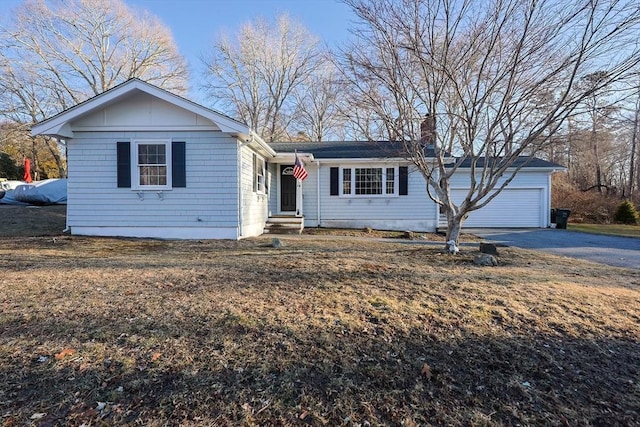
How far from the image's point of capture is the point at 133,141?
9.73 meters

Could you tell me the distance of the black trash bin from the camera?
1559 centimetres

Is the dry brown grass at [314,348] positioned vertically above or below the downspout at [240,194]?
below

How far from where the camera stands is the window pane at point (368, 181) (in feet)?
45.3

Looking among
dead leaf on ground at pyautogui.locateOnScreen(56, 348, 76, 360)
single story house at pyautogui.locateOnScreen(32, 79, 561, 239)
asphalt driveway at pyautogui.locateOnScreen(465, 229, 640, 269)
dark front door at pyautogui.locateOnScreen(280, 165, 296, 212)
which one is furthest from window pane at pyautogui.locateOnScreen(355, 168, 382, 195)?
dead leaf on ground at pyautogui.locateOnScreen(56, 348, 76, 360)

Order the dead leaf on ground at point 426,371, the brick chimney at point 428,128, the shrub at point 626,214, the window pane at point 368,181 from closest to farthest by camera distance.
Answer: the dead leaf on ground at point 426,371
the brick chimney at point 428,128
the window pane at point 368,181
the shrub at point 626,214

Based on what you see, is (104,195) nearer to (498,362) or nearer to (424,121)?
(424,121)

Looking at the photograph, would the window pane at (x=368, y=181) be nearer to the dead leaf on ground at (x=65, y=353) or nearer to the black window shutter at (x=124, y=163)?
the black window shutter at (x=124, y=163)

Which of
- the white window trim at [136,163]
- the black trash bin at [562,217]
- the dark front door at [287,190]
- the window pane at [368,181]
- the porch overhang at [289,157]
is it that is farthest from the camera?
the black trash bin at [562,217]

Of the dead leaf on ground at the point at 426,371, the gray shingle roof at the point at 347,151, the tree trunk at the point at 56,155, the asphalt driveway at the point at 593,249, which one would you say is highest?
the tree trunk at the point at 56,155

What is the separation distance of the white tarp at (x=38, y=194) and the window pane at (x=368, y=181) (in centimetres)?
1362

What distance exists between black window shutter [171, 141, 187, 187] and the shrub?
927 inches

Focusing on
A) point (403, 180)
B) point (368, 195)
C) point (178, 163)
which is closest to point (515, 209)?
point (403, 180)

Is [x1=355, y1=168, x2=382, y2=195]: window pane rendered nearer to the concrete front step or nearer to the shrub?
the concrete front step

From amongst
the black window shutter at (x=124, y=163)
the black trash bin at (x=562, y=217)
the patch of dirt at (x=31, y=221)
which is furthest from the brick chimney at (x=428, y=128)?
the black trash bin at (x=562, y=217)
